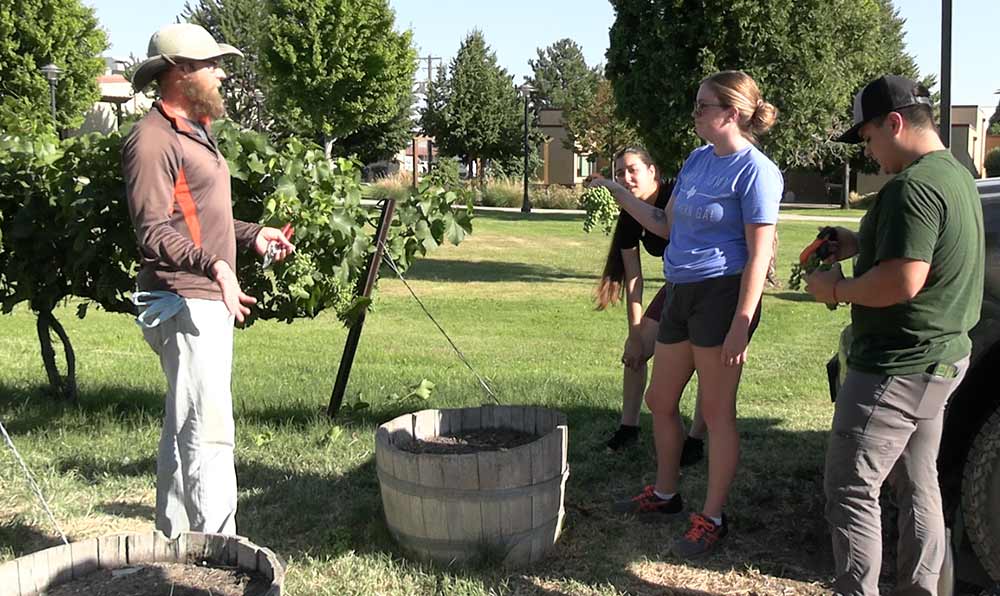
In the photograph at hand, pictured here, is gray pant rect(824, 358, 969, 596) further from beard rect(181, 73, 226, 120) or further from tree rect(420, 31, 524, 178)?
tree rect(420, 31, 524, 178)

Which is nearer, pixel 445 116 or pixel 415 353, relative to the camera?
pixel 415 353

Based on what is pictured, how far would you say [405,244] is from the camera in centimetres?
551

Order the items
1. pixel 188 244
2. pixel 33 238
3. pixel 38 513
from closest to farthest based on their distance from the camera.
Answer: pixel 188 244 → pixel 38 513 → pixel 33 238

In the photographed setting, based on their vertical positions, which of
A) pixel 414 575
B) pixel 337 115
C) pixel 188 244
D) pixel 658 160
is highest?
pixel 337 115

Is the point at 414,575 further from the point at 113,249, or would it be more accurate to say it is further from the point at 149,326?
the point at 113,249

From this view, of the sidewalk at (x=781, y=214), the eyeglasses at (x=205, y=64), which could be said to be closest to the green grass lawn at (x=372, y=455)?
the eyeglasses at (x=205, y=64)

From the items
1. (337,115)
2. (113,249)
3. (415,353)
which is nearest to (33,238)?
(113,249)

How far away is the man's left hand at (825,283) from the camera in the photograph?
112 inches

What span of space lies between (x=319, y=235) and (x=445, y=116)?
140 feet

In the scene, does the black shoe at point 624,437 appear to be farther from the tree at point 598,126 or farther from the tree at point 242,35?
the tree at point 242,35

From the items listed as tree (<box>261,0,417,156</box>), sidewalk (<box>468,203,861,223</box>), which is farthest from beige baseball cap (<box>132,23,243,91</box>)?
tree (<box>261,0,417,156</box>)

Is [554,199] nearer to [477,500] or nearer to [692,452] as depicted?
[692,452]

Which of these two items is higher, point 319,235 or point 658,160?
point 658,160

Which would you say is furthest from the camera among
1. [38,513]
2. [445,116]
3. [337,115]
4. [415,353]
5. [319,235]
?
[445,116]
